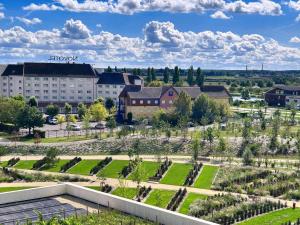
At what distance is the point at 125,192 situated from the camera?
38906 mm

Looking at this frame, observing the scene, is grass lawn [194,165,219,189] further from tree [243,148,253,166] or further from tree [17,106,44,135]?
tree [17,106,44,135]

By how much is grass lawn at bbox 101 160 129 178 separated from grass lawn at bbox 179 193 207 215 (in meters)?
9.66

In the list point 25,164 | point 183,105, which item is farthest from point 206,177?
point 183,105

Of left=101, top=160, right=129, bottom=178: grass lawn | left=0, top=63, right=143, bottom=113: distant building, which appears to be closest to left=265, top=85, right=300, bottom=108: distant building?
left=0, top=63, right=143, bottom=113: distant building

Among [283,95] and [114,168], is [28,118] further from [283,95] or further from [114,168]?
[283,95]

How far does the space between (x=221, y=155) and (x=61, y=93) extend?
52982 mm

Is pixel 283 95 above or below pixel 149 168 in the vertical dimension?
above

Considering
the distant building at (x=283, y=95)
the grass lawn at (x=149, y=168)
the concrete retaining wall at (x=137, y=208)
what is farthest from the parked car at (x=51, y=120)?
the concrete retaining wall at (x=137, y=208)

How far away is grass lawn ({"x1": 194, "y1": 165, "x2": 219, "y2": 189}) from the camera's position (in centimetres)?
4219

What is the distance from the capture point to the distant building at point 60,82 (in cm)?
9731

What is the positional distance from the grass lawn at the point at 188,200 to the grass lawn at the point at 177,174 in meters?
4.10

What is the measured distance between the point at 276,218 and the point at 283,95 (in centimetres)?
7870

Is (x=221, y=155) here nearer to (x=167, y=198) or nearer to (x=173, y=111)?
(x=167, y=198)

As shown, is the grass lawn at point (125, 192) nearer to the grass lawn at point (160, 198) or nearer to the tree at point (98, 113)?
the grass lawn at point (160, 198)
